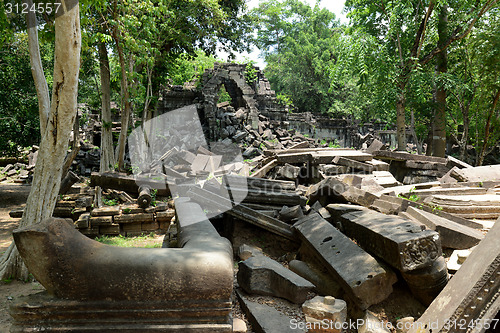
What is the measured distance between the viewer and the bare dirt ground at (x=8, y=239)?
3.43 metres

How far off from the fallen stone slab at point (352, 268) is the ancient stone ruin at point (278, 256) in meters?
0.02

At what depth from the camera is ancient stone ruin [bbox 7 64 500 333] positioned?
195cm

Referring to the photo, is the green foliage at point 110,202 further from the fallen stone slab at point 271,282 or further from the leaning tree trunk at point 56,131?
the fallen stone slab at point 271,282

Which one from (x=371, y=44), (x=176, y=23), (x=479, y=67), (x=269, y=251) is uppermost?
(x=176, y=23)

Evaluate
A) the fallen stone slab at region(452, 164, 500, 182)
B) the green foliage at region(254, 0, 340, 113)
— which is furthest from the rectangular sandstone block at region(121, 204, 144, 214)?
the green foliage at region(254, 0, 340, 113)

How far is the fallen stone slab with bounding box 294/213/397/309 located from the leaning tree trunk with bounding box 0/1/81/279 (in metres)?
3.73

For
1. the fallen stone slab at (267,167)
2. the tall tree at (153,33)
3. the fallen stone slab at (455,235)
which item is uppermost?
the tall tree at (153,33)

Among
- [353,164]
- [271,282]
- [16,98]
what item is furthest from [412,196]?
[16,98]

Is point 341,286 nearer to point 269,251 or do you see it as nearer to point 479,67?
point 269,251

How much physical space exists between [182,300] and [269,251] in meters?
3.33

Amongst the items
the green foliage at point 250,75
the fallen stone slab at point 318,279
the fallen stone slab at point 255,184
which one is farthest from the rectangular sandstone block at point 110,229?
the green foliage at point 250,75

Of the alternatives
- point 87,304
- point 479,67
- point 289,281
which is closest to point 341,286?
point 289,281

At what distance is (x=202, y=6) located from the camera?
11617 mm

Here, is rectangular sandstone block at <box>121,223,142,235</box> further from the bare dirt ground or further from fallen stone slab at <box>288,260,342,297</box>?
fallen stone slab at <box>288,260,342,297</box>
